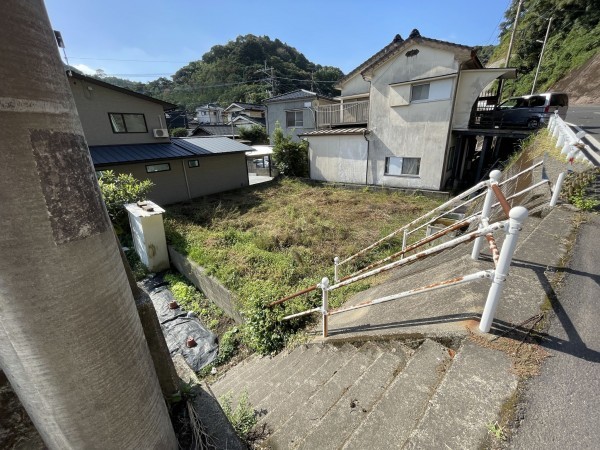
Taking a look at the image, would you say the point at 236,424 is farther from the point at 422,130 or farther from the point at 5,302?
the point at 422,130

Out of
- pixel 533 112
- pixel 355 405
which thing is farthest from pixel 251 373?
pixel 533 112

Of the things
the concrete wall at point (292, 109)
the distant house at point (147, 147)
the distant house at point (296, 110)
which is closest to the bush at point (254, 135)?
the concrete wall at point (292, 109)

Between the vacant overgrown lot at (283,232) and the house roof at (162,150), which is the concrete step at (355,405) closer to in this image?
the vacant overgrown lot at (283,232)

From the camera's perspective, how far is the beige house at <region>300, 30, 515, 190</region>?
1053 cm

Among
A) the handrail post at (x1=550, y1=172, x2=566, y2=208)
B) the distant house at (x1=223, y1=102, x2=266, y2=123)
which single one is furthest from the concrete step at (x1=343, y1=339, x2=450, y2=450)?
the distant house at (x1=223, y1=102, x2=266, y2=123)

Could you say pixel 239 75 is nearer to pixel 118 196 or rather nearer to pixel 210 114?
pixel 210 114

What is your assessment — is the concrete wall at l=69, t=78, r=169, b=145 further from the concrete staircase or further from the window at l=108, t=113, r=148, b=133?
the concrete staircase

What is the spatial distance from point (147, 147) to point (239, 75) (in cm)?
4956

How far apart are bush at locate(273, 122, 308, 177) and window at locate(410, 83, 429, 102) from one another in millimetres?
6347

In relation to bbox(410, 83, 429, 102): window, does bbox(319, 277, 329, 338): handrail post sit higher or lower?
lower

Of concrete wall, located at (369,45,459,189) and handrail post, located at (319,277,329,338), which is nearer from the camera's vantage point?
handrail post, located at (319,277,329,338)

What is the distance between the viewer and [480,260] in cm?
304

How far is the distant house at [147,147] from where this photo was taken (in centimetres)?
1045

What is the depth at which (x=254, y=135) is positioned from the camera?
24.7 m
